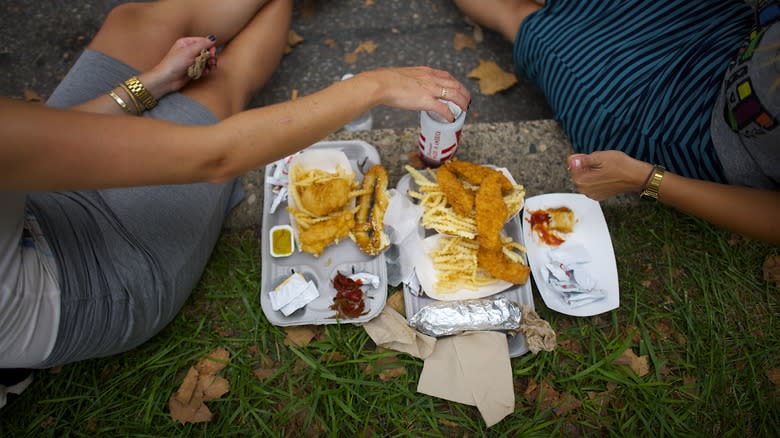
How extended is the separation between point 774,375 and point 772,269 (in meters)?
0.57

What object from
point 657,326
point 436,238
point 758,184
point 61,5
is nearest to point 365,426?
point 436,238

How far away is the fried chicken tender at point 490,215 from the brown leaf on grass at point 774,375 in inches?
59.4

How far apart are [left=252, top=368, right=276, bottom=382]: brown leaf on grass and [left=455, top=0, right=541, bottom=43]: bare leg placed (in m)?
2.35

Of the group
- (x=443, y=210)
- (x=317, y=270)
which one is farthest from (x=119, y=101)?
(x=443, y=210)

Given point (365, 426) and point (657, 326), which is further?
point (657, 326)

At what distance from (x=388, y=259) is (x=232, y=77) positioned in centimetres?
127

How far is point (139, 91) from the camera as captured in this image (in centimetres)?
207

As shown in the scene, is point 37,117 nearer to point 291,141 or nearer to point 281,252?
point 291,141

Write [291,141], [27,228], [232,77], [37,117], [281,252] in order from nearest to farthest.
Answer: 1. [37,117]
2. [291,141]
3. [27,228]
4. [281,252]
5. [232,77]

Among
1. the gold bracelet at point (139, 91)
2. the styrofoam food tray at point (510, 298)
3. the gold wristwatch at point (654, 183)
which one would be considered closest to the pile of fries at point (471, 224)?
the styrofoam food tray at point (510, 298)

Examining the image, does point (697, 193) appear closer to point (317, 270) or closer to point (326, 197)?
point (326, 197)

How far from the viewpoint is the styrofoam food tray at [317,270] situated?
7.32ft

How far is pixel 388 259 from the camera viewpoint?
7.68ft

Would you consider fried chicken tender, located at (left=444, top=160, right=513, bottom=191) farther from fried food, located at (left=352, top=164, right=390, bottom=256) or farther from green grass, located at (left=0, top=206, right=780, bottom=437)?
green grass, located at (left=0, top=206, right=780, bottom=437)
